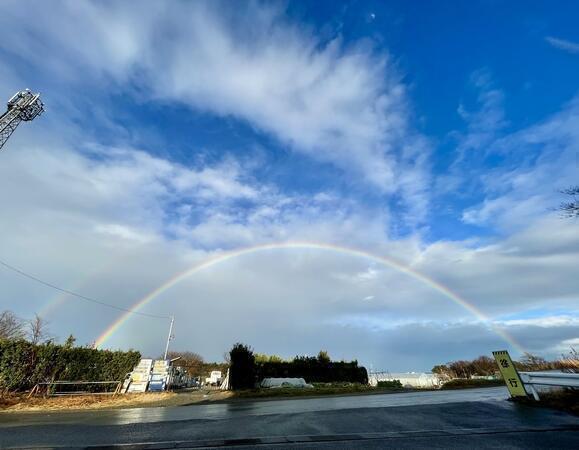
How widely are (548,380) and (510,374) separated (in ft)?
4.19

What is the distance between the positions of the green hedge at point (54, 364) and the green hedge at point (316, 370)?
14728 millimetres

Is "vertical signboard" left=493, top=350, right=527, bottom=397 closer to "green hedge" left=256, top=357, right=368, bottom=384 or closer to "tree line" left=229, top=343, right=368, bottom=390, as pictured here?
"tree line" left=229, top=343, right=368, bottom=390

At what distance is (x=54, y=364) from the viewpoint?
23953 mm

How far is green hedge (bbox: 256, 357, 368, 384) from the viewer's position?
37.9 meters

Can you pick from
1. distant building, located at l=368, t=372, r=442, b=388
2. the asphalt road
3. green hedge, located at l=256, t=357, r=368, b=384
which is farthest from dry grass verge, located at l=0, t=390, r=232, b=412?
distant building, located at l=368, t=372, r=442, b=388

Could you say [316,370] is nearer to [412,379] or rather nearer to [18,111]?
[412,379]

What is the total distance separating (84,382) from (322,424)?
23.1m

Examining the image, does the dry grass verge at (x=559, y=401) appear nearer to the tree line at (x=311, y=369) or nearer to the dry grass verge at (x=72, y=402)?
the dry grass verge at (x=72, y=402)

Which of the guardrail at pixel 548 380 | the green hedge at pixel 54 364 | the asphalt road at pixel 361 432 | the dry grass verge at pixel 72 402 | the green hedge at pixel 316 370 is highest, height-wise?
the green hedge at pixel 316 370

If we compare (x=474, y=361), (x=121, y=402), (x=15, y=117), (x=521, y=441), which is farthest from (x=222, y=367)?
(x=521, y=441)

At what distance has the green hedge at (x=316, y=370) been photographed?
1492 inches

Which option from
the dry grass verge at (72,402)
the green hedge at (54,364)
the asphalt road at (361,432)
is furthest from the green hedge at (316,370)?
the asphalt road at (361,432)

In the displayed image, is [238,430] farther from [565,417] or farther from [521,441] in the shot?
[565,417]

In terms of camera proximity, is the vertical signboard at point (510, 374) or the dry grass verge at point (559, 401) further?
the vertical signboard at point (510, 374)
